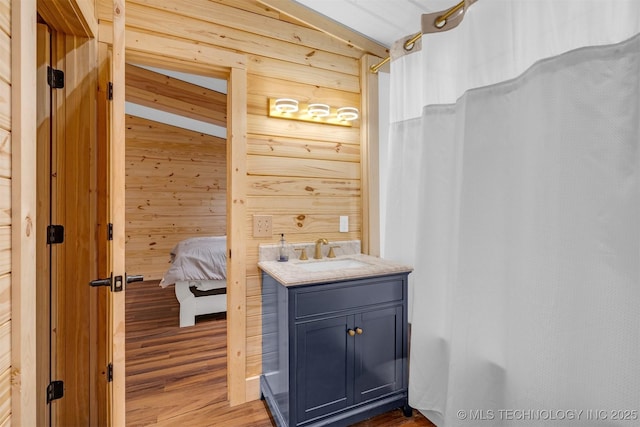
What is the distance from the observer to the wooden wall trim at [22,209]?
812 mm

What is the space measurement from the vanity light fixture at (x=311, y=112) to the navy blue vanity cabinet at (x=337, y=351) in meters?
1.18

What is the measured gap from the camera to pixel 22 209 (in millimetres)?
835

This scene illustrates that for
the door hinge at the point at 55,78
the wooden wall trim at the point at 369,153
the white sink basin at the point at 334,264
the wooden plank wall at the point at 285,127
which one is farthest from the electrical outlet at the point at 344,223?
the door hinge at the point at 55,78

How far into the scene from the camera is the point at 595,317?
1078 millimetres

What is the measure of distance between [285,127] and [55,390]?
193 centimetres

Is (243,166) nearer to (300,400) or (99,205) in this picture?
(99,205)

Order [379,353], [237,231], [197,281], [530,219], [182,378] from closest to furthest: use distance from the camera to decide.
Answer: [530,219], [379,353], [237,231], [182,378], [197,281]

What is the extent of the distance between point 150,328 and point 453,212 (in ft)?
10.2

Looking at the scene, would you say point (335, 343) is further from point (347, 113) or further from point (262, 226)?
point (347, 113)

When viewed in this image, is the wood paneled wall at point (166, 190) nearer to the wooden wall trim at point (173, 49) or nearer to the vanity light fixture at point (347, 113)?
the wooden wall trim at point (173, 49)

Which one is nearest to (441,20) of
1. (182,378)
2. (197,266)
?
(182,378)

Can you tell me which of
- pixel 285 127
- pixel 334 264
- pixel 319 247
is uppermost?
pixel 285 127

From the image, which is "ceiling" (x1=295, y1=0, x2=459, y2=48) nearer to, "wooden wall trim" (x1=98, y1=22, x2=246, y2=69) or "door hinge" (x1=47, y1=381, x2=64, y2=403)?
"wooden wall trim" (x1=98, y1=22, x2=246, y2=69)

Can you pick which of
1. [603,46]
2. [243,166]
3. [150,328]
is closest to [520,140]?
[603,46]
